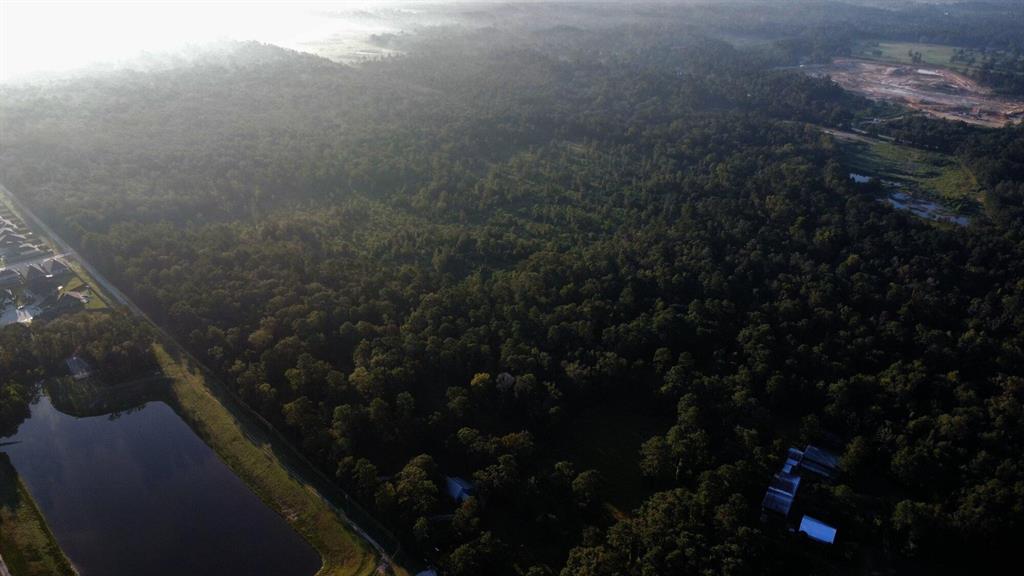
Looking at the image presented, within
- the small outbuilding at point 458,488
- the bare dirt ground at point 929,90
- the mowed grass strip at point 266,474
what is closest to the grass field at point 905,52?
the bare dirt ground at point 929,90

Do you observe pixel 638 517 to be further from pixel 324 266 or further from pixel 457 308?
pixel 324 266

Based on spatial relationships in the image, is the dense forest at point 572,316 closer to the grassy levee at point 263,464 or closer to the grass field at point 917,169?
the grassy levee at point 263,464

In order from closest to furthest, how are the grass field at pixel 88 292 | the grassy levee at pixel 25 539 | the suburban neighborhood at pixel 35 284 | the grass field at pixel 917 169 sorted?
the grassy levee at pixel 25 539
the suburban neighborhood at pixel 35 284
the grass field at pixel 88 292
the grass field at pixel 917 169

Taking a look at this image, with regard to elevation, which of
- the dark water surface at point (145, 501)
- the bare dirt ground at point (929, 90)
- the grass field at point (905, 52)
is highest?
the grass field at point (905, 52)

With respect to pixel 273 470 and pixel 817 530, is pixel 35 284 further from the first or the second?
pixel 817 530

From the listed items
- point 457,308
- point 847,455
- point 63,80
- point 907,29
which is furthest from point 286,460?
point 907,29

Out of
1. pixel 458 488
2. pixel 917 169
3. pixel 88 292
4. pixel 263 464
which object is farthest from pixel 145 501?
pixel 917 169
